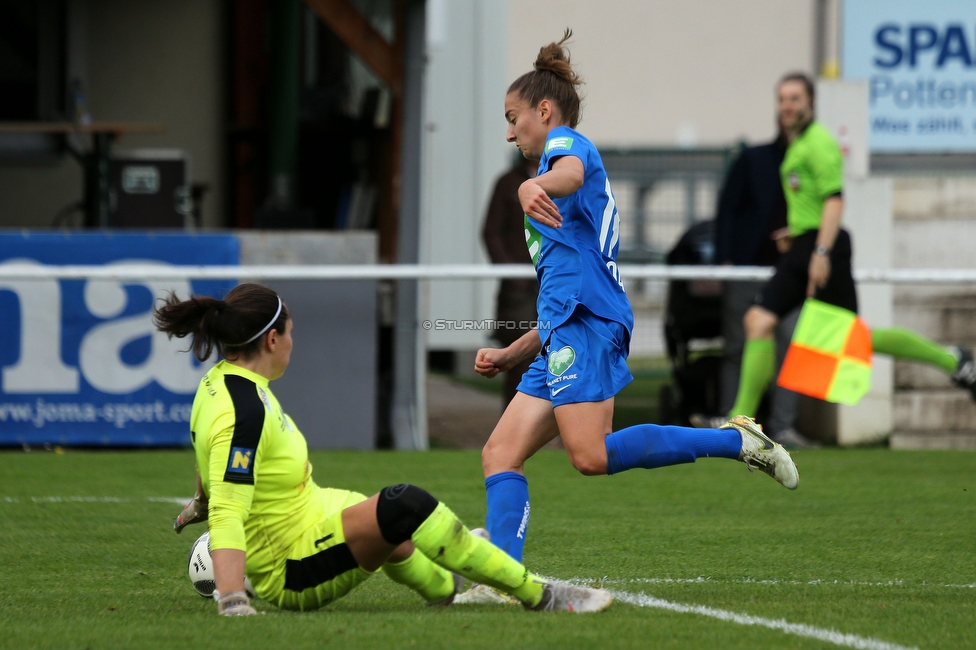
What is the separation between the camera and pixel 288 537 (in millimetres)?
4129

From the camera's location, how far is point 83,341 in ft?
30.2

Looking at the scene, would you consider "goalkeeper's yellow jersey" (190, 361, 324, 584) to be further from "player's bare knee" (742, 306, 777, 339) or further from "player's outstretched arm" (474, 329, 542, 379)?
"player's bare knee" (742, 306, 777, 339)

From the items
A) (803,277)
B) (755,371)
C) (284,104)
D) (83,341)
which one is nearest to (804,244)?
(803,277)

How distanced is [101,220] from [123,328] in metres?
2.99

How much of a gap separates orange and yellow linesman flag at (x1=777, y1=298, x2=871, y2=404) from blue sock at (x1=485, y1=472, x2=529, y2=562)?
4567 mm

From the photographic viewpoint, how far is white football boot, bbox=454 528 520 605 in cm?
445

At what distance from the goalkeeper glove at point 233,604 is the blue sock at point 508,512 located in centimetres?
85

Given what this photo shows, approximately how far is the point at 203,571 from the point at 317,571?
1.78 feet

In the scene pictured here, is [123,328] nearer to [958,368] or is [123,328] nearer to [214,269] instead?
[214,269]

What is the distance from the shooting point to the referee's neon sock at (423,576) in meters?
4.23

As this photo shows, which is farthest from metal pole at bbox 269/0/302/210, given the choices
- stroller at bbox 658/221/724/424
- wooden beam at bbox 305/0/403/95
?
stroller at bbox 658/221/724/424

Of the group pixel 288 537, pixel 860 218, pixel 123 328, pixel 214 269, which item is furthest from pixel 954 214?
pixel 288 537

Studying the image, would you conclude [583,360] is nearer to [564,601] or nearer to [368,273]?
[564,601]

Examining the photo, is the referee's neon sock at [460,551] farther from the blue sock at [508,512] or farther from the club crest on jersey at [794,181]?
the club crest on jersey at [794,181]
